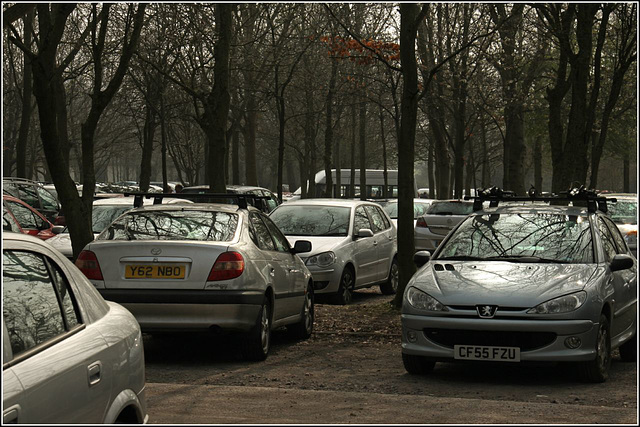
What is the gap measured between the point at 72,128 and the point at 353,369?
51561 mm

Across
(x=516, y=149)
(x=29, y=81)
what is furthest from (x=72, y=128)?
(x=516, y=149)

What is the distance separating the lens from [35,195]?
27.4 metres

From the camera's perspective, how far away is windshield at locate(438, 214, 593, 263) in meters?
10.1

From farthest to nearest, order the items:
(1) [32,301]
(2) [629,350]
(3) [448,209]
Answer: (3) [448,209], (2) [629,350], (1) [32,301]

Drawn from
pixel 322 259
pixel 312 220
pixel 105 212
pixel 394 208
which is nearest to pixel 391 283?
pixel 312 220

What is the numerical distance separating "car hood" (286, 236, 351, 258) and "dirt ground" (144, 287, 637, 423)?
3265mm

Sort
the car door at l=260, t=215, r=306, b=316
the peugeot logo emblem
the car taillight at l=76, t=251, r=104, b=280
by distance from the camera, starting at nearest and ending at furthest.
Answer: the peugeot logo emblem, the car taillight at l=76, t=251, r=104, b=280, the car door at l=260, t=215, r=306, b=316

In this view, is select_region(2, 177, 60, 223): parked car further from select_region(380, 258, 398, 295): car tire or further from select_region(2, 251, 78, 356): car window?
select_region(2, 251, 78, 356): car window

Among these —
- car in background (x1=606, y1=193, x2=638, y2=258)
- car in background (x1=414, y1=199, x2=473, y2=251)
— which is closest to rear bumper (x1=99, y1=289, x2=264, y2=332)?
car in background (x1=606, y1=193, x2=638, y2=258)

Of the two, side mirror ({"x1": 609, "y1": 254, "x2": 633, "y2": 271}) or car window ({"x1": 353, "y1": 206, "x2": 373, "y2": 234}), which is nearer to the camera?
side mirror ({"x1": 609, "y1": 254, "x2": 633, "y2": 271})

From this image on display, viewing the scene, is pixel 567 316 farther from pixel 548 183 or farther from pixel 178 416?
pixel 548 183

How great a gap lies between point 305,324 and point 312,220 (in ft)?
16.7

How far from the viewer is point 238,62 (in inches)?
1374

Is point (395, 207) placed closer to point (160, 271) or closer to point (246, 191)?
point (246, 191)
